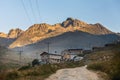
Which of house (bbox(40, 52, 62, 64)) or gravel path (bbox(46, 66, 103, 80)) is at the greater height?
house (bbox(40, 52, 62, 64))

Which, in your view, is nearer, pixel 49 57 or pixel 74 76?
pixel 74 76

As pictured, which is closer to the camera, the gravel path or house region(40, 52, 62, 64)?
the gravel path

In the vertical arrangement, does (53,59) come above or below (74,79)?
above

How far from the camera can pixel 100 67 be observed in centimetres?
5000

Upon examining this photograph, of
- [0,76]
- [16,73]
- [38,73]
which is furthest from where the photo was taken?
[38,73]

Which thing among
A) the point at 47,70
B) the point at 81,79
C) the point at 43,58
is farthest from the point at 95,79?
the point at 43,58

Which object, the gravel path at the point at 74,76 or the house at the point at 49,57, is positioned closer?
the gravel path at the point at 74,76

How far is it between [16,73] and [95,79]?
10341 mm

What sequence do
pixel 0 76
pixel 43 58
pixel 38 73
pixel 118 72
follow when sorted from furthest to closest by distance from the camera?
pixel 43 58
pixel 38 73
pixel 0 76
pixel 118 72

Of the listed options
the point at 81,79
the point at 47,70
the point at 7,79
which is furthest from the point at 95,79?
the point at 47,70

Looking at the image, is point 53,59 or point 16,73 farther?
point 53,59

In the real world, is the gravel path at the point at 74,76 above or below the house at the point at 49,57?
below

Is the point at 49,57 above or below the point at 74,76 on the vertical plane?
above

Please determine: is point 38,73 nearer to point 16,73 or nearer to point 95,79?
point 16,73
